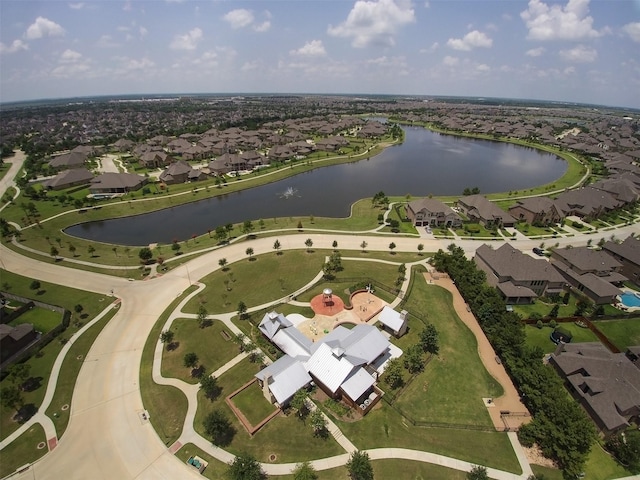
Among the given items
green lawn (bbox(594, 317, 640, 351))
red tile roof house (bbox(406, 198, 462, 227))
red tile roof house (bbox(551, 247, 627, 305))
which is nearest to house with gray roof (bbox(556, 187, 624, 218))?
red tile roof house (bbox(551, 247, 627, 305))

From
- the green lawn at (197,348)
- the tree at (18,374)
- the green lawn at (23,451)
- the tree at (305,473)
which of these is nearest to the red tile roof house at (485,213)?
the green lawn at (197,348)

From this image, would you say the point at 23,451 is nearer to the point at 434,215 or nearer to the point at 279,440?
the point at 279,440

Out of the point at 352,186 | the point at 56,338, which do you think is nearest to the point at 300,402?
the point at 56,338

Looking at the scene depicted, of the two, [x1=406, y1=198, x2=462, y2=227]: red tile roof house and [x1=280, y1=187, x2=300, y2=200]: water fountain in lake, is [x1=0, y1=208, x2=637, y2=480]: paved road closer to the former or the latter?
[x1=280, y1=187, x2=300, y2=200]: water fountain in lake

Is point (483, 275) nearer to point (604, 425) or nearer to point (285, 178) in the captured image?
point (604, 425)

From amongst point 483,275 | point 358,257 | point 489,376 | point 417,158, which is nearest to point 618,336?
point 483,275

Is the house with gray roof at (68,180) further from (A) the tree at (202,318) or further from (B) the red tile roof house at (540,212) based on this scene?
(B) the red tile roof house at (540,212)
